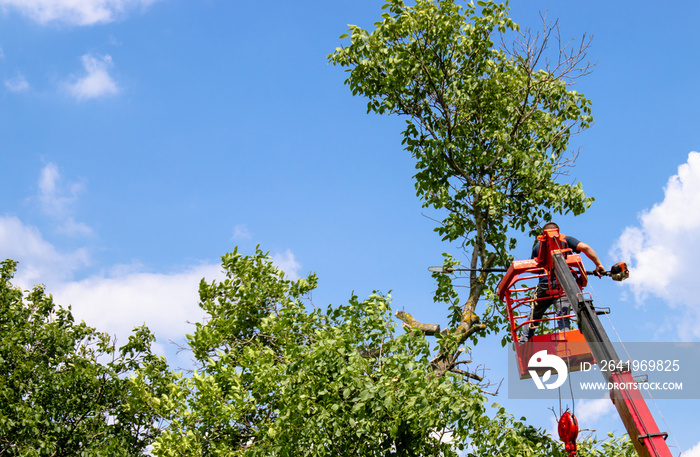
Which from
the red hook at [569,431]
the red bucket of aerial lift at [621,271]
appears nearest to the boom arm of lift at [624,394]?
the red bucket of aerial lift at [621,271]

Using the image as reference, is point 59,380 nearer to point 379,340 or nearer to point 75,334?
point 75,334

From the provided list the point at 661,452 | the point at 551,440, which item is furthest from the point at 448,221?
the point at 661,452

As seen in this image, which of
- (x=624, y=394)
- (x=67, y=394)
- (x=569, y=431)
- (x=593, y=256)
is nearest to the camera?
(x=624, y=394)

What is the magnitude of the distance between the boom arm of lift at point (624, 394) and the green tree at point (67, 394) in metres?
9.10

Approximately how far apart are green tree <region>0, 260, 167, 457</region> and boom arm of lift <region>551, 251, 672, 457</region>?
29.8 ft

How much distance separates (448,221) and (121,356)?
895 cm

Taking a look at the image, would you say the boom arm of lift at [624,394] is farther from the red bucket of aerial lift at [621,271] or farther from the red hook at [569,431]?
the red hook at [569,431]

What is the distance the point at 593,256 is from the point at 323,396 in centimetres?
416

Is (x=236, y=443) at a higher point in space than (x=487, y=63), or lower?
lower

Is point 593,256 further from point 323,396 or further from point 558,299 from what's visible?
point 323,396

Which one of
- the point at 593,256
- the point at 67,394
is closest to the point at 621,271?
the point at 593,256

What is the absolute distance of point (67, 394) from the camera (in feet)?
50.2

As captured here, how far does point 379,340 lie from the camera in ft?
34.1

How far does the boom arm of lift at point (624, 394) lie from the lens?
6.50m
